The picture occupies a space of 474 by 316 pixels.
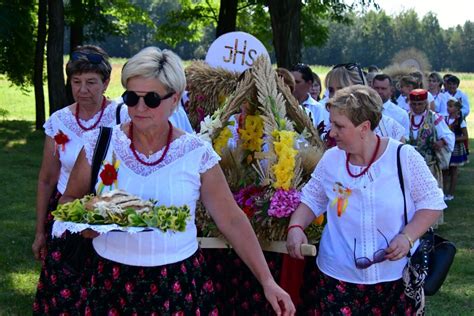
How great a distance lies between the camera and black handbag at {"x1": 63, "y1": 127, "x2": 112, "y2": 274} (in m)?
3.42

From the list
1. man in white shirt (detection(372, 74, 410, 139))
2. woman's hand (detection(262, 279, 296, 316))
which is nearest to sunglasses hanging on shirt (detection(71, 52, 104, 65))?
woman's hand (detection(262, 279, 296, 316))

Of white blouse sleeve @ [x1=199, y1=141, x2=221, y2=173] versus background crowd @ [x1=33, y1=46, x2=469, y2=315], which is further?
white blouse sleeve @ [x1=199, y1=141, x2=221, y2=173]

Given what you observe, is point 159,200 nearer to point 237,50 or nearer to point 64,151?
point 64,151

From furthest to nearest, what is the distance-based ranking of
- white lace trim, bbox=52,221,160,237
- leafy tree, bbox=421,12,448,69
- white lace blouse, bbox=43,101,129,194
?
leafy tree, bbox=421,12,448,69 < white lace blouse, bbox=43,101,129,194 < white lace trim, bbox=52,221,160,237

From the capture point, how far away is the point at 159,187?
11.2ft

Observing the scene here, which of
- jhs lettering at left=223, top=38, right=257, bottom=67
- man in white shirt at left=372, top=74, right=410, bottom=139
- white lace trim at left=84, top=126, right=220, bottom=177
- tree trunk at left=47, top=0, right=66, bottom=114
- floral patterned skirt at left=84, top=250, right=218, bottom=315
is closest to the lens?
floral patterned skirt at left=84, top=250, right=218, bottom=315

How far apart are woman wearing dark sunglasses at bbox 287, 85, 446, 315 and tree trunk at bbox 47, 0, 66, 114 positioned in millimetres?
16216

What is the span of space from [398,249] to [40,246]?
208 cm

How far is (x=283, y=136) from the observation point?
17.1 feet

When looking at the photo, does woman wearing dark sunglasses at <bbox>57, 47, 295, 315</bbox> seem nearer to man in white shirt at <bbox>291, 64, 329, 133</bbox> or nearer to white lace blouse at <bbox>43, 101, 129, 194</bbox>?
white lace blouse at <bbox>43, 101, 129, 194</bbox>

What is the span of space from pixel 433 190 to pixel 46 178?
2188 mm

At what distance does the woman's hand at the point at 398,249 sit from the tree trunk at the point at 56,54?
1650cm

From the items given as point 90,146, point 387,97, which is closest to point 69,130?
point 90,146

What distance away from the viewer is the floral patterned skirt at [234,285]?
5641 mm
